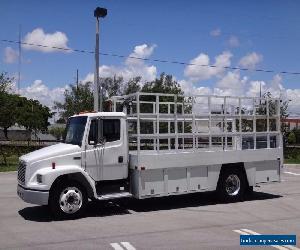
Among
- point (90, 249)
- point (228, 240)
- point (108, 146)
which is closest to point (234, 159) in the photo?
point (108, 146)

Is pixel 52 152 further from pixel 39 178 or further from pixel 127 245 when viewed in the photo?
pixel 127 245

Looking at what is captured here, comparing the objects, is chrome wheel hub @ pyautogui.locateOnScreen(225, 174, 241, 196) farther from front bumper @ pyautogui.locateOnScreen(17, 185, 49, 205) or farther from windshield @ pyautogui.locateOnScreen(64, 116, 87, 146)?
front bumper @ pyautogui.locateOnScreen(17, 185, 49, 205)

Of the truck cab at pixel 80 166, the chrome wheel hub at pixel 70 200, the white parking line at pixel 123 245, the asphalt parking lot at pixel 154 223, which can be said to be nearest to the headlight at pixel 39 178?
the truck cab at pixel 80 166

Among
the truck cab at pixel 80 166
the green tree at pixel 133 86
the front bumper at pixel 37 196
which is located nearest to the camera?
the front bumper at pixel 37 196

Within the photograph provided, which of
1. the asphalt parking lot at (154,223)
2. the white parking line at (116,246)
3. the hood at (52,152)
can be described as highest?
the hood at (52,152)

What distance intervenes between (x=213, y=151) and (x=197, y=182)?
97 cm

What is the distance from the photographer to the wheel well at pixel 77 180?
10723mm

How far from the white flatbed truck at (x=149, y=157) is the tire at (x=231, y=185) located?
27 millimetres

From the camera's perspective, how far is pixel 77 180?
11.0 meters

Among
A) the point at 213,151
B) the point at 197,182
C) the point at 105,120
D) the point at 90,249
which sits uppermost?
the point at 105,120

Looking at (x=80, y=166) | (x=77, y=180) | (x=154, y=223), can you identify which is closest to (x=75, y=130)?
(x=80, y=166)

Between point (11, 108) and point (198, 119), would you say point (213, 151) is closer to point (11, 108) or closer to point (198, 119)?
point (198, 119)

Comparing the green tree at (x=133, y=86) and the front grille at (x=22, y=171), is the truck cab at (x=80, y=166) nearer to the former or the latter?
the front grille at (x=22, y=171)

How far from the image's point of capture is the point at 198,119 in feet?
44.4
